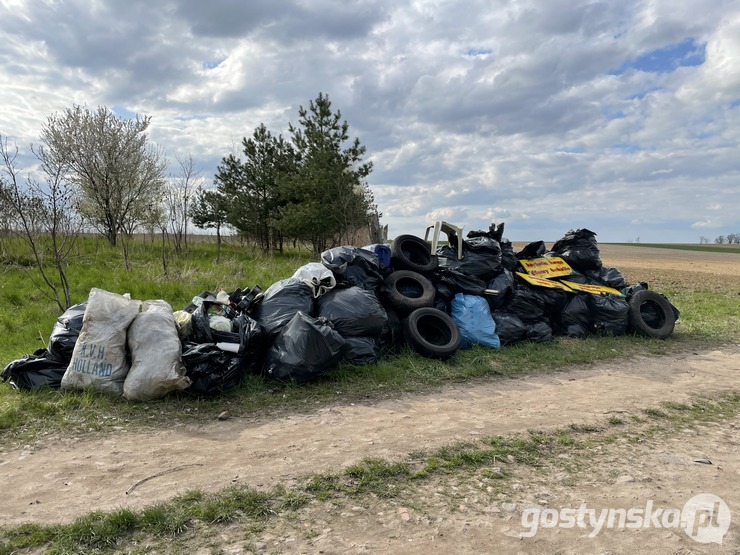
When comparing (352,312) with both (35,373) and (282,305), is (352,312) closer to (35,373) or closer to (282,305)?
(282,305)

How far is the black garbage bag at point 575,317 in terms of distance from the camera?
7.25 m

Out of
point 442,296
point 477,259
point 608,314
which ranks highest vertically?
point 477,259

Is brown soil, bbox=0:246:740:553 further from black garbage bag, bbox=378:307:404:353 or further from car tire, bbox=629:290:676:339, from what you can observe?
car tire, bbox=629:290:676:339

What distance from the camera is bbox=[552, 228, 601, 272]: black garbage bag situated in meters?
8.20

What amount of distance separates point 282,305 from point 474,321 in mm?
2690

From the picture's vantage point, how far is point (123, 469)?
3.11 meters

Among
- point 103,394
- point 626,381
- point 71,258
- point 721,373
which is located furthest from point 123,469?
point 71,258

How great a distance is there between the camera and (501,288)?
22.7 ft

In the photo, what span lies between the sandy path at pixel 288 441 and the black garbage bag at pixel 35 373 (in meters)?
1.16

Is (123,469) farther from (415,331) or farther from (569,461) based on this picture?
(415,331)

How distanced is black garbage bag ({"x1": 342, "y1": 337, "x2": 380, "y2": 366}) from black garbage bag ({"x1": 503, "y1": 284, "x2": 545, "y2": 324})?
2.58 m

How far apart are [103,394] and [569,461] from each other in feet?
13.0

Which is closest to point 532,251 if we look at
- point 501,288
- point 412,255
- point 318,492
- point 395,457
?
point 501,288

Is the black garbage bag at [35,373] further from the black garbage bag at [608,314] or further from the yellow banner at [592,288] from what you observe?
the black garbage bag at [608,314]
